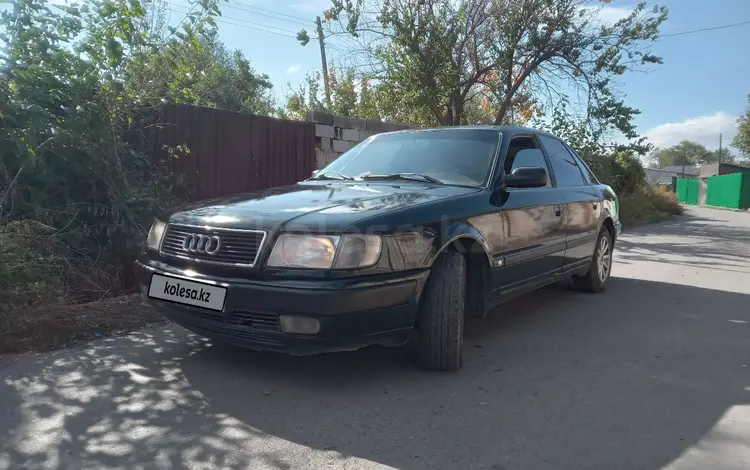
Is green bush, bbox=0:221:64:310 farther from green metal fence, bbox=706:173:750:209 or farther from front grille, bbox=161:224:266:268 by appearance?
green metal fence, bbox=706:173:750:209

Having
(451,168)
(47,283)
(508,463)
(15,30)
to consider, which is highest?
(15,30)

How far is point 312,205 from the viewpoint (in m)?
3.34

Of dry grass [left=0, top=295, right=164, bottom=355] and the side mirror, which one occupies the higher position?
the side mirror

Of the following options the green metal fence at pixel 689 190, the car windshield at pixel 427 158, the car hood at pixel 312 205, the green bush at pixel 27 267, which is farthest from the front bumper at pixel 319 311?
the green metal fence at pixel 689 190

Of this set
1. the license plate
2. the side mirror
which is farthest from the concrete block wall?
the license plate

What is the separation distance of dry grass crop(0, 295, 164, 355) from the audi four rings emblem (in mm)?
1342

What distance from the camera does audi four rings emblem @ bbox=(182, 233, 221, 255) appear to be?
10.3 ft

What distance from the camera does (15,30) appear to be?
4562 millimetres

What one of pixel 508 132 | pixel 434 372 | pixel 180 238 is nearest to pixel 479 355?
pixel 434 372

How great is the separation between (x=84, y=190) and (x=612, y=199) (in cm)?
537

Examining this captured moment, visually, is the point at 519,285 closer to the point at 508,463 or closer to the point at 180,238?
the point at 508,463

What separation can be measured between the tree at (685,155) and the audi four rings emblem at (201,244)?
10622 centimetres

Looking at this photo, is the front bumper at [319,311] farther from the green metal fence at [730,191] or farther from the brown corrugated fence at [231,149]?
the green metal fence at [730,191]

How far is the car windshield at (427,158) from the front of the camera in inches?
162
